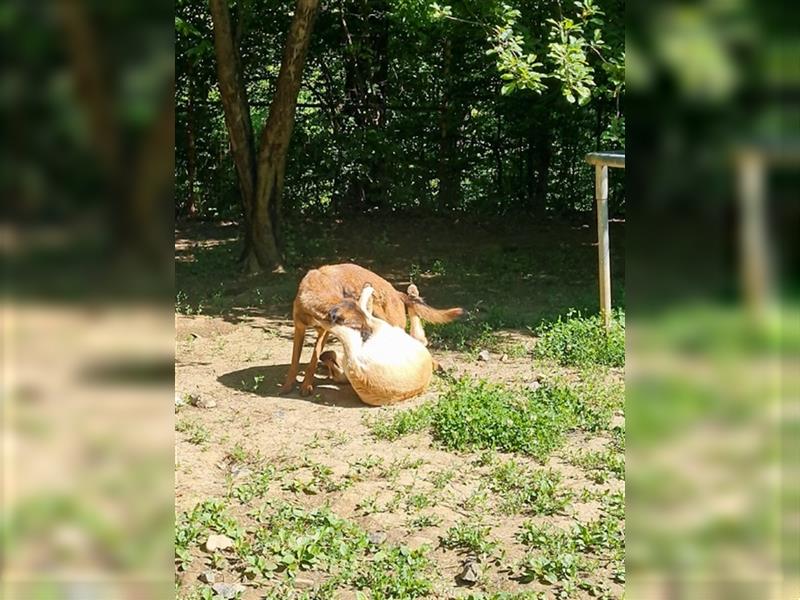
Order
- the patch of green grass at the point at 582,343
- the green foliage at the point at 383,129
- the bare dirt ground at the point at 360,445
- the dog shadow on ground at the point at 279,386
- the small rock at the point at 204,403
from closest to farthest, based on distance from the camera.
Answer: the bare dirt ground at the point at 360,445, the small rock at the point at 204,403, the dog shadow on ground at the point at 279,386, the patch of green grass at the point at 582,343, the green foliage at the point at 383,129

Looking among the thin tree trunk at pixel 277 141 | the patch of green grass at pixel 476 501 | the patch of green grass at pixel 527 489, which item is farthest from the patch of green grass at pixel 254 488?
the thin tree trunk at pixel 277 141

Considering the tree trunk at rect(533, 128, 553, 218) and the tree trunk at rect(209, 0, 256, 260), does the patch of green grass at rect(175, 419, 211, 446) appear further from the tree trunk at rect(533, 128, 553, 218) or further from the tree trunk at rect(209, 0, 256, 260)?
the tree trunk at rect(533, 128, 553, 218)

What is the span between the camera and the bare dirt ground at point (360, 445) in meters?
4.02

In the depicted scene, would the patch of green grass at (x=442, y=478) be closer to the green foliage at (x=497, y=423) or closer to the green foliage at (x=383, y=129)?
the green foliage at (x=497, y=423)

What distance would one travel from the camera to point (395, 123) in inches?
556

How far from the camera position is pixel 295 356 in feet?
22.0

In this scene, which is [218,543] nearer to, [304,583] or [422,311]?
[304,583]

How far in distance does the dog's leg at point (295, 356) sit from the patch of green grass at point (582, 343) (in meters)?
2.02

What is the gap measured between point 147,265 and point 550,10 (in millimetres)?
9229

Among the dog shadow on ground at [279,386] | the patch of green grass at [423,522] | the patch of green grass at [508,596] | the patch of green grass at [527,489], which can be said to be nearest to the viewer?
the patch of green grass at [508,596]

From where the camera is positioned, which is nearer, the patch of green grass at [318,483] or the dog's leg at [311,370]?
the patch of green grass at [318,483]

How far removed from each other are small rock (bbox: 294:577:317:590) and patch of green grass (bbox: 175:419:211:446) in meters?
1.92

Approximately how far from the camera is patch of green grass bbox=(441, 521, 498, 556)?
414 cm

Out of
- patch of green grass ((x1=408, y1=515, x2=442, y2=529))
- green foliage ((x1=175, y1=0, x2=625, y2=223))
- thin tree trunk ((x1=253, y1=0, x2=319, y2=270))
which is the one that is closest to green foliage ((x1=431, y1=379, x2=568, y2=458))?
patch of green grass ((x1=408, y1=515, x2=442, y2=529))
